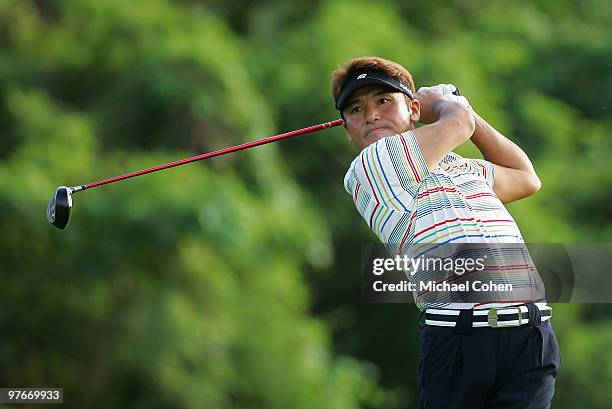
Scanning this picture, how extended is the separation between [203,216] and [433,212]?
5135 mm

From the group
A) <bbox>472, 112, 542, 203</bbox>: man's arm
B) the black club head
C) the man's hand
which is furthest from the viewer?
the black club head

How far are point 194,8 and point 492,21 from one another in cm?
309

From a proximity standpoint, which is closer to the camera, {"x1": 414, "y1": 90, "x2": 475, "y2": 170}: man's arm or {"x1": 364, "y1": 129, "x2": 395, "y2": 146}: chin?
{"x1": 414, "y1": 90, "x2": 475, "y2": 170}: man's arm

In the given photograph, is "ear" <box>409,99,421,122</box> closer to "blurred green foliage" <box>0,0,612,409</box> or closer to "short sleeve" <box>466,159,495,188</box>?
"short sleeve" <box>466,159,495,188</box>

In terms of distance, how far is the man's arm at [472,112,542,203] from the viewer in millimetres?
2660

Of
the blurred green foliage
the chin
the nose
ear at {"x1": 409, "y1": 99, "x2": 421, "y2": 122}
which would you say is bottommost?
the chin

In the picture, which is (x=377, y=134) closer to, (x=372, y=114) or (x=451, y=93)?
(x=372, y=114)

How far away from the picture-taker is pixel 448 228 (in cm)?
234

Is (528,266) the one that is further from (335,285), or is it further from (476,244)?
(335,285)

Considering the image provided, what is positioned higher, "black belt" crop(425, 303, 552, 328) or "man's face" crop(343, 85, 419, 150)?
"man's face" crop(343, 85, 419, 150)

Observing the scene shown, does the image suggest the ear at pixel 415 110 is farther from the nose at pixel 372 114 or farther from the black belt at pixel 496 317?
the black belt at pixel 496 317

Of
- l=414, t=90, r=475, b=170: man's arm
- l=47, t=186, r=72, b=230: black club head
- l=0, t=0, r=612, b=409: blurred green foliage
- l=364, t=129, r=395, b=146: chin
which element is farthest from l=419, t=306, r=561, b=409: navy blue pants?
l=0, t=0, r=612, b=409: blurred green foliage

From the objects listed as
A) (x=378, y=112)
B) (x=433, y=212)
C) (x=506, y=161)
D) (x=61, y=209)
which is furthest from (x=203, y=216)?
(x=433, y=212)

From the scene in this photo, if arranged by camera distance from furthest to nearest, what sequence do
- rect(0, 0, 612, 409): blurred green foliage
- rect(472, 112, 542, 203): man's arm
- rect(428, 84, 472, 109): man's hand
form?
rect(0, 0, 612, 409): blurred green foliage, rect(472, 112, 542, 203): man's arm, rect(428, 84, 472, 109): man's hand
